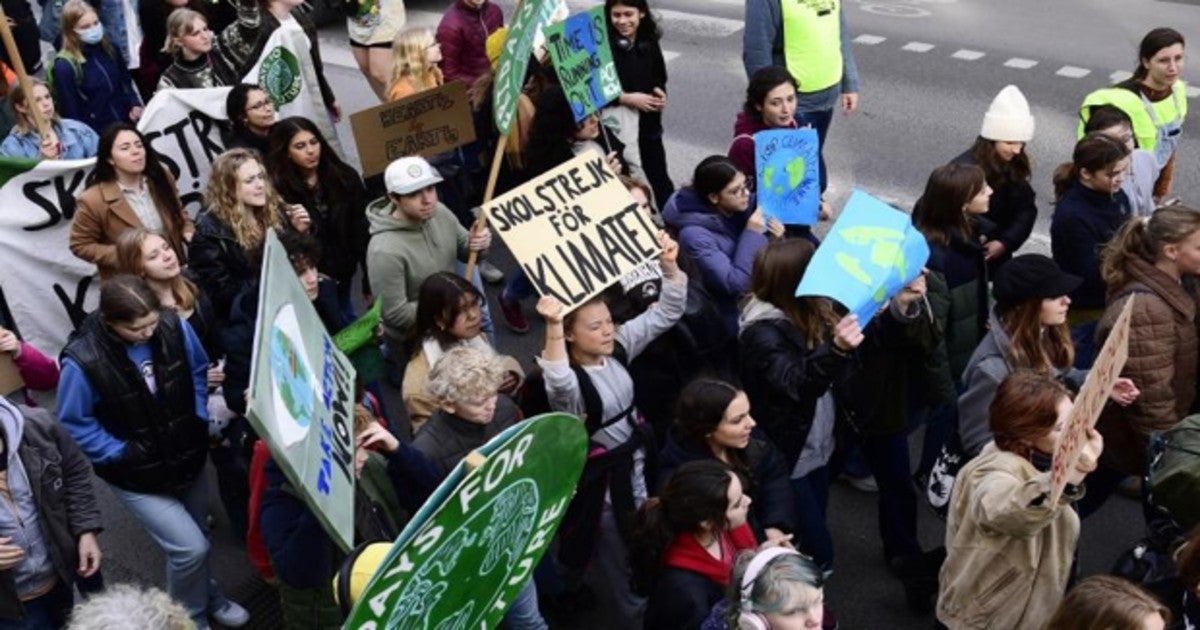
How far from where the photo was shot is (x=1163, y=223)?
5.41m

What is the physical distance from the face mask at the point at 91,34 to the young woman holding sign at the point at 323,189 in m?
2.10

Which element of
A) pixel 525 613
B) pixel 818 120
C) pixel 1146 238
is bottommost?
pixel 818 120

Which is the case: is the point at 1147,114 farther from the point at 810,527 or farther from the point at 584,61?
the point at 810,527

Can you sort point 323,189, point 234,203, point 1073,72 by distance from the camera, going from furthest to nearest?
point 1073,72 → point 323,189 → point 234,203

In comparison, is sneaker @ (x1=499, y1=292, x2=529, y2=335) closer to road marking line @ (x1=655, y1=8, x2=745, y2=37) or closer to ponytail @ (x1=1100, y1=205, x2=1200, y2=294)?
ponytail @ (x1=1100, y1=205, x2=1200, y2=294)

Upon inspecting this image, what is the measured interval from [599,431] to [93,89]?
16.1ft

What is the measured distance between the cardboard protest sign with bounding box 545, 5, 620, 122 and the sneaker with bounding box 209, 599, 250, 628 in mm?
3157

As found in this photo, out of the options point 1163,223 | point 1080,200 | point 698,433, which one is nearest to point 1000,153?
point 1080,200

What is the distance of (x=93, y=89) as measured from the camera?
862cm

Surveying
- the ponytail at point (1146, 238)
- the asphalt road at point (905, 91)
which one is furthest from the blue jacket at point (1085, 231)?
the asphalt road at point (905, 91)

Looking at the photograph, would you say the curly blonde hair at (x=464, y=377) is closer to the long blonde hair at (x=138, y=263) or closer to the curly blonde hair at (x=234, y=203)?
the long blonde hair at (x=138, y=263)

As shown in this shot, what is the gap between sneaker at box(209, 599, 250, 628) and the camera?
5.63 meters

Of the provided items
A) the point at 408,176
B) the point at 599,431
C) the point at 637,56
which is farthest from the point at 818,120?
the point at 599,431

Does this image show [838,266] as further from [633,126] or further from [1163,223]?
[633,126]
